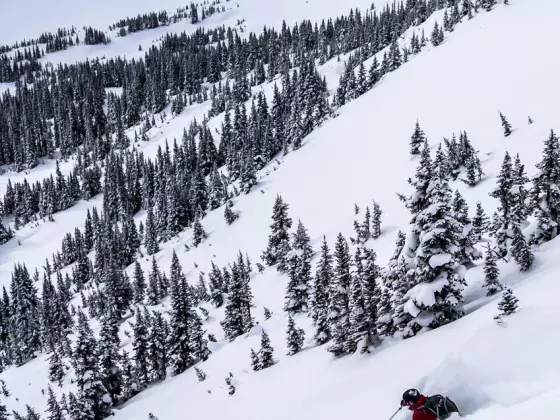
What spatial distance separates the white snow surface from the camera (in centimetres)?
1232

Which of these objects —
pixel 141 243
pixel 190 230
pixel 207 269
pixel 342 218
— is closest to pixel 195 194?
pixel 190 230

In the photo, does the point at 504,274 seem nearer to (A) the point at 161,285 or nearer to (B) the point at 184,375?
(B) the point at 184,375

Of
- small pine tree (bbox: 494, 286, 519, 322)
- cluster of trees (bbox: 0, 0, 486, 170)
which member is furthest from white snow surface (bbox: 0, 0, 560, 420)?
cluster of trees (bbox: 0, 0, 486, 170)

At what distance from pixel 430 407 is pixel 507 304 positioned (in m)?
4.75

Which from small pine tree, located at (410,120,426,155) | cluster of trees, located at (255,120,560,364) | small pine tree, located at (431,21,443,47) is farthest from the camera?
small pine tree, located at (431,21,443,47)

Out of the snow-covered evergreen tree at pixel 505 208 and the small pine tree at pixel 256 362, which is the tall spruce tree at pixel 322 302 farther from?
the snow-covered evergreen tree at pixel 505 208

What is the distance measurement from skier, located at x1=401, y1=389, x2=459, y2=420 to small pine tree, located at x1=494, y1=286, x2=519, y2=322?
13.2 ft

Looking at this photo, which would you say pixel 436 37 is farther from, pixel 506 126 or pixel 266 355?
pixel 266 355

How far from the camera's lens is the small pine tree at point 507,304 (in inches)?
531

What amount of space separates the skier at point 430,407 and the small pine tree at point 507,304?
4.03 meters

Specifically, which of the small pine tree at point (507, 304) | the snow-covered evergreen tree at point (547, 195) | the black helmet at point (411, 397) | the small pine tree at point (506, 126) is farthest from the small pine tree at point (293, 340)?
the small pine tree at point (506, 126)

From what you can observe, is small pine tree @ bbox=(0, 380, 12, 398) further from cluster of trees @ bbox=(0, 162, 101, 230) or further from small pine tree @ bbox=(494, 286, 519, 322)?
cluster of trees @ bbox=(0, 162, 101, 230)

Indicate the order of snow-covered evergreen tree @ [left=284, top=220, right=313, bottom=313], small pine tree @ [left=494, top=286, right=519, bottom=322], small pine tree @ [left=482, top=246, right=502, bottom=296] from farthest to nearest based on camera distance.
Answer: snow-covered evergreen tree @ [left=284, top=220, right=313, bottom=313]
small pine tree @ [left=482, top=246, right=502, bottom=296]
small pine tree @ [left=494, top=286, right=519, bottom=322]

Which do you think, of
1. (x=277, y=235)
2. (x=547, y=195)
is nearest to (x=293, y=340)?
Answer: (x=547, y=195)
